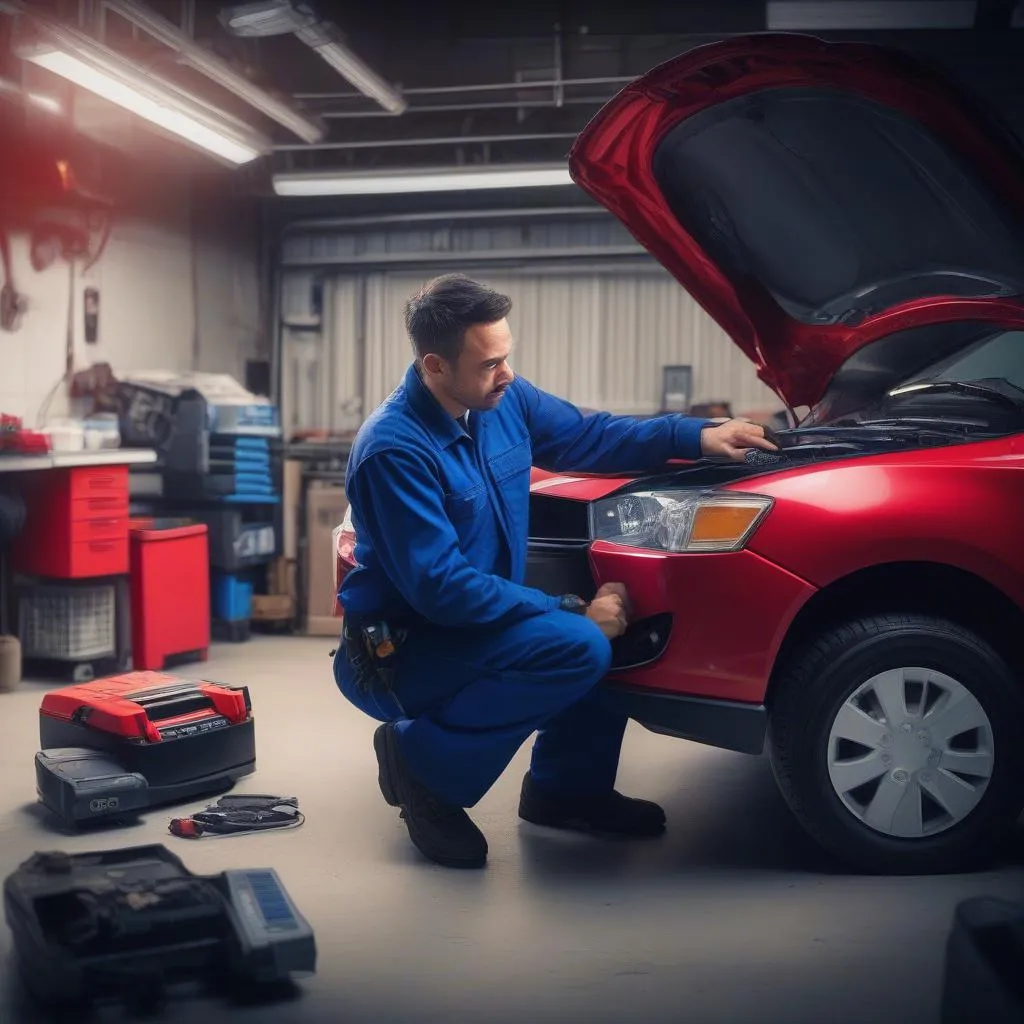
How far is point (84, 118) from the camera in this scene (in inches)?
241

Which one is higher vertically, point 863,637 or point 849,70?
point 849,70

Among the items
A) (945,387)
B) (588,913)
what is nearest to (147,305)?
(945,387)

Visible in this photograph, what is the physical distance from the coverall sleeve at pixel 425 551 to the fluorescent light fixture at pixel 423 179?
4152 millimetres

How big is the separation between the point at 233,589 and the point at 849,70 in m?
4.42

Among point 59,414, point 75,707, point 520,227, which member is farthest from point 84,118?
point 75,707

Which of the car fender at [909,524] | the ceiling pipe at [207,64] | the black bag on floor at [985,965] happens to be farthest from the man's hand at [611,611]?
the ceiling pipe at [207,64]

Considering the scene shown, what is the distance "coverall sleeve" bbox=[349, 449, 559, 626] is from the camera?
8.15 ft

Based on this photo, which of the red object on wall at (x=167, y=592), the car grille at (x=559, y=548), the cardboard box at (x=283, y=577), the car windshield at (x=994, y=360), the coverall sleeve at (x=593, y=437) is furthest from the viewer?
the cardboard box at (x=283, y=577)

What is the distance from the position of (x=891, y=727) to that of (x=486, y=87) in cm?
509

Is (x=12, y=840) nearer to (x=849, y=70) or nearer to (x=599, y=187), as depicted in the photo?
(x=599, y=187)

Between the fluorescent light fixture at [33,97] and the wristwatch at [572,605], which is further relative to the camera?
the fluorescent light fixture at [33,97]

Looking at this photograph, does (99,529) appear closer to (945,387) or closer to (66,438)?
(66,438)

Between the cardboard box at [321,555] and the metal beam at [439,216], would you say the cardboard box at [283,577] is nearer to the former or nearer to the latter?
the cardboard box at [321,555]

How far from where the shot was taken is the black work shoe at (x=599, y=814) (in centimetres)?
292
